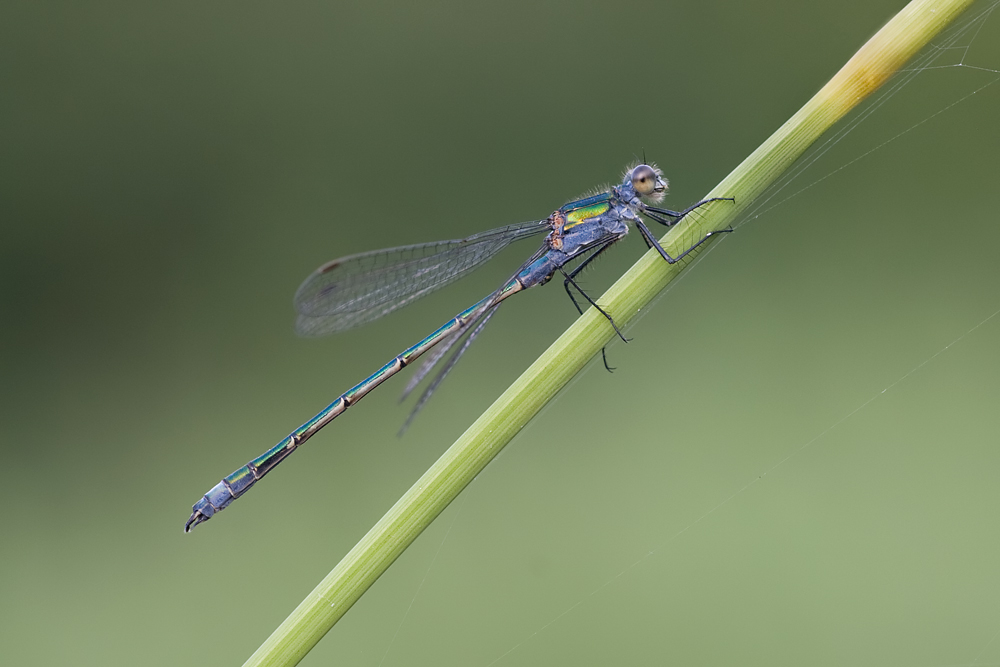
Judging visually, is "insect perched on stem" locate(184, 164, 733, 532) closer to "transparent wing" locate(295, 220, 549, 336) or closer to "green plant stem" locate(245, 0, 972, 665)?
"transparent wing" locate(295, 220, 549, 336)

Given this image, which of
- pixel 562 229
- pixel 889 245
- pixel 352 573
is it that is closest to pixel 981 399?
pixel 889 245

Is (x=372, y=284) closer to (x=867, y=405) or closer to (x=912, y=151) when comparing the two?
(x=867, y=405)

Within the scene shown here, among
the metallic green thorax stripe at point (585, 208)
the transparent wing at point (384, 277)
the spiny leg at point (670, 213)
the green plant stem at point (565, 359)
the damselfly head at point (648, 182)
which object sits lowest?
the green plant stem at point (565, 359)

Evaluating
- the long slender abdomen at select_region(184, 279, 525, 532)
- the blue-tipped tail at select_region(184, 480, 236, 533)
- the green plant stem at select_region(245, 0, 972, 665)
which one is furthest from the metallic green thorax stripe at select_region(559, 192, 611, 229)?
the blue-tipped tail at select_region(184, 480, 236, 533)

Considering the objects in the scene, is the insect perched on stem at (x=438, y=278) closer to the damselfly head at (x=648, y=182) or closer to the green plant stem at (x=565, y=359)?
the damselfly head at (x=648, y=182)

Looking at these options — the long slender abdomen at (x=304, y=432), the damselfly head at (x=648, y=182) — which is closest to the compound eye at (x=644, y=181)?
the damselfly head at (x=648, y=182)

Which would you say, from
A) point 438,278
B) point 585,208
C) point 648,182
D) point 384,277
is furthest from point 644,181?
point 384,277

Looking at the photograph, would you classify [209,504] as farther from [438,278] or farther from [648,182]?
[648,182]
